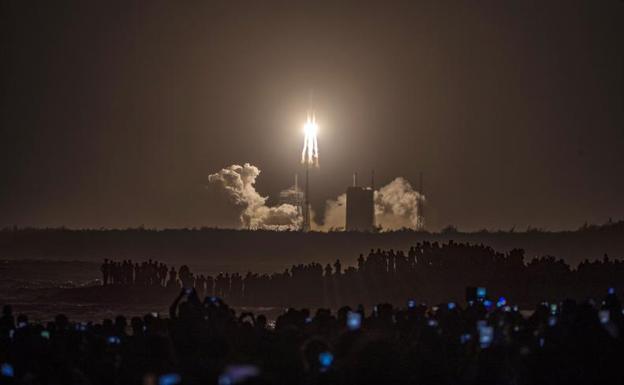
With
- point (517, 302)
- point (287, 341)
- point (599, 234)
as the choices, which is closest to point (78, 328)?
point (287, 341)

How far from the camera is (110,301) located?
96250 mm

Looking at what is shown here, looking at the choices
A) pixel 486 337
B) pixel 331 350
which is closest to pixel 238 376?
pixel 331 350

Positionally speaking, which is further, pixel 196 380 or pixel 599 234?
pixel 599 234

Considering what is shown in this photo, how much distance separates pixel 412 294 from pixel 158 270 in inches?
1167

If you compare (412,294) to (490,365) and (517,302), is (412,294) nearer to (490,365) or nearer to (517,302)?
(517,302)

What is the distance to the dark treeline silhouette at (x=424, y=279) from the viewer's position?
67500 mm

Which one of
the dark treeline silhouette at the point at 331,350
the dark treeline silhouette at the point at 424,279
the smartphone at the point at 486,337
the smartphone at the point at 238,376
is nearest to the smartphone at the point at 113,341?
the dark treeline silhouette at the point at 331,350

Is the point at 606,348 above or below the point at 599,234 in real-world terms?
below

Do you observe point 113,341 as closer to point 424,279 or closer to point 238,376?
point 238,376

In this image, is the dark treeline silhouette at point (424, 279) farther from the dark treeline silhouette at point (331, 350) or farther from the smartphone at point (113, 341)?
the smartphone at point (113, 341)

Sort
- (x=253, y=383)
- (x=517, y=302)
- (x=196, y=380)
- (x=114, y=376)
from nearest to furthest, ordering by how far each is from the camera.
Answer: (x=253, y=383) < (x=196, y=380) < (x=114, y=376) < (x=517, y=302)

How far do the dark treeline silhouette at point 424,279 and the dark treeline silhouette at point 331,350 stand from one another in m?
36.6

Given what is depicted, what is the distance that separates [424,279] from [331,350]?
54.8 m

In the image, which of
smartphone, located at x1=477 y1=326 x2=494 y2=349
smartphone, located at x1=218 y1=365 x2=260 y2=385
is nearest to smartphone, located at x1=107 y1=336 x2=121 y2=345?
smartphone, located at x1=477 y1=326 x2=494 y2=349
